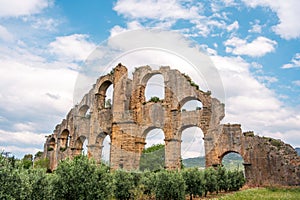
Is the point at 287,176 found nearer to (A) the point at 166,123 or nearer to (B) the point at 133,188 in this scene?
(A) the point at 166,123

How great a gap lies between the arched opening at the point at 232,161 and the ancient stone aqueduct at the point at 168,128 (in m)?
0.36

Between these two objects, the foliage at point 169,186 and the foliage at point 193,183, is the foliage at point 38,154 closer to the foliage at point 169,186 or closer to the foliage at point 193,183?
the foliage at point 193,183

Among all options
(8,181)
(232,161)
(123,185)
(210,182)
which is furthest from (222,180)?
(8,181)

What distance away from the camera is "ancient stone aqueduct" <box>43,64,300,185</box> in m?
16.6

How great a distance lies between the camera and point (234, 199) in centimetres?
1007

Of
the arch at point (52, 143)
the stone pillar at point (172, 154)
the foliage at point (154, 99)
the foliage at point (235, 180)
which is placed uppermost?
the foliage at point (154, 99)

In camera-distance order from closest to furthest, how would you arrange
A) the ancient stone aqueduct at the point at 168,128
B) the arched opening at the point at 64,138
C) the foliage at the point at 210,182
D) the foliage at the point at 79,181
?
1. the foliage at the point at 79,181
2. the foliage at the point at 210,182
3. the ancient stone aqueduct at the point at 168,128
4. the arched opening at the point at 64,138

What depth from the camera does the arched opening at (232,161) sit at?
56.8 feet

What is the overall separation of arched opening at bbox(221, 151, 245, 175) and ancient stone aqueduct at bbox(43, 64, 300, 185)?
1.19 feet

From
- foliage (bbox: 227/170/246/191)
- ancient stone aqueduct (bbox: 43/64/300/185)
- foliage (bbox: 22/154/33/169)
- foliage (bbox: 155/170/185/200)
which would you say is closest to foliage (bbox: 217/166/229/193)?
foliage (bbox: 227/170/246/191)

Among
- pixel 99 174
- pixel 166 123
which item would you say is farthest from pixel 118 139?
pixel 99 174

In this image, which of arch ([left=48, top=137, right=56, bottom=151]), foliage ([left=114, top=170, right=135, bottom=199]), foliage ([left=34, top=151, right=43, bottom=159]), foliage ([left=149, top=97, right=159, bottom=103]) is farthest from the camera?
foliage ([left=34, top=151, right=43, bottom=159])

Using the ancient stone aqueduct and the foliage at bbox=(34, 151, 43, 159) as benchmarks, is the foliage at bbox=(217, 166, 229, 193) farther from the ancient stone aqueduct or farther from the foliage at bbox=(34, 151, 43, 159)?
the foliage at bbox=(34, 151, 43, 159)

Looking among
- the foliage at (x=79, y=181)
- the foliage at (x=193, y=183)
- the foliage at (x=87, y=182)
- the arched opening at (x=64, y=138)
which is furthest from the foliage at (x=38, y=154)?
the foliage at (x=79, y=181)
